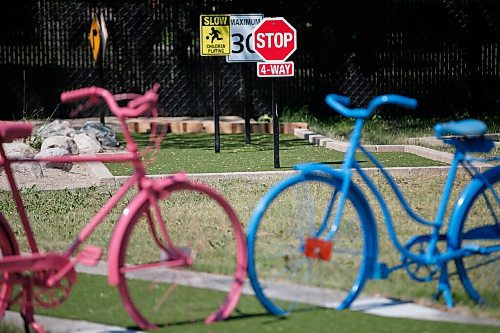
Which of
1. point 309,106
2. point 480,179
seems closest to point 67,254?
point 480,179

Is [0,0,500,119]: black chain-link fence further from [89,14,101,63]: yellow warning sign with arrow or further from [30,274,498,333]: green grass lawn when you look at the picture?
[30,274,498,333]: green grass lawn

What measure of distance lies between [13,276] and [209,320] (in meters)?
0.97

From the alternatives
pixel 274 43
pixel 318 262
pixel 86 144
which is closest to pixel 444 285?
pixel 318 262

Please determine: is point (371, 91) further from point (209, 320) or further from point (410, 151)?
point (209, 320)

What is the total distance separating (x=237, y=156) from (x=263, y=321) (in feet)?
28.6

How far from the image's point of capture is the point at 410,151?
1390 centimetres

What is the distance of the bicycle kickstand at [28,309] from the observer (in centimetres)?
502

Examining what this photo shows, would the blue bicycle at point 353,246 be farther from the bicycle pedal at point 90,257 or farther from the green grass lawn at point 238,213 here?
the bicycle pedal at point 90,257

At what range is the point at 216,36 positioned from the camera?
47.6 feet

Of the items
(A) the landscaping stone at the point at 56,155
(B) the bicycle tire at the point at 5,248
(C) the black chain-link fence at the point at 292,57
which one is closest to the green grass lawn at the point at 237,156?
(A) the landscaping stone at the point at 56,155

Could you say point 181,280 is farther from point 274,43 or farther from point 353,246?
point 274,43

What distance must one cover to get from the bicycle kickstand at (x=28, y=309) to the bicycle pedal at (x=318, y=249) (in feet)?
4.45

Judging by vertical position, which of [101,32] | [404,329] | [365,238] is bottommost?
[404,329]

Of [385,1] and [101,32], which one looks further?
[385,1]
